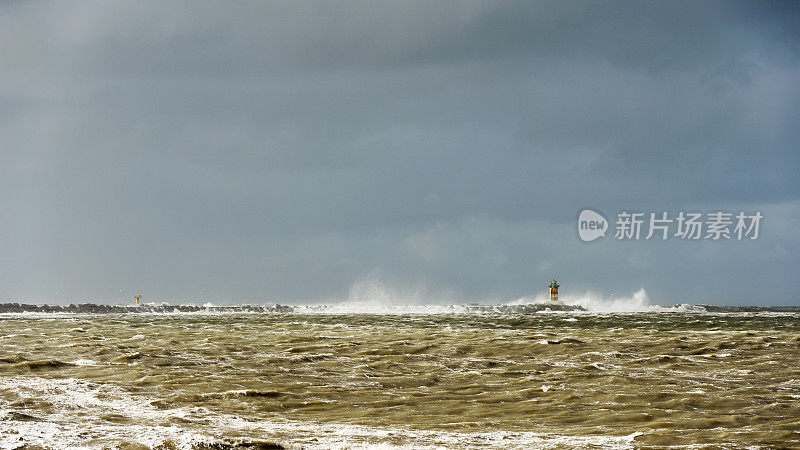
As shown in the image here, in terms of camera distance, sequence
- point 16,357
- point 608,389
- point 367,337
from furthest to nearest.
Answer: point 367,337, point 16,357, point 608,389

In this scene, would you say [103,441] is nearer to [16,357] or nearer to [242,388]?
[242,388]

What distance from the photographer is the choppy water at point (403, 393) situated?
1164 cm

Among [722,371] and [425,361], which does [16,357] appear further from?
[722,371]

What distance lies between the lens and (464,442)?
37.3 feet

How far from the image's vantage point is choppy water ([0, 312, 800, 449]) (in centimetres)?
1164

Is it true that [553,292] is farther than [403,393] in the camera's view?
Yes

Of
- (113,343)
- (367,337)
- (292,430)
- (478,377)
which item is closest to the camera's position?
(292,430)

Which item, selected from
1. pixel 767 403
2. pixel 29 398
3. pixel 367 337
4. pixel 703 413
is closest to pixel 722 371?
pixel 767 403

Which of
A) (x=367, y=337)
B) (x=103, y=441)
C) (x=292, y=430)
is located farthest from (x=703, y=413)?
(x=367, y=337)

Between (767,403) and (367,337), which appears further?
(367,337)

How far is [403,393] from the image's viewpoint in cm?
1628

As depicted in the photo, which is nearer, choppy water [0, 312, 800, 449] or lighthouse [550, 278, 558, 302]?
choppy water [0, 312, 800, 449]

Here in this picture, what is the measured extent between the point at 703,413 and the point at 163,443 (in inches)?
396

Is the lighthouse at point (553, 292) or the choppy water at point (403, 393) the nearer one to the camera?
the choppy water at point (403, 393)
